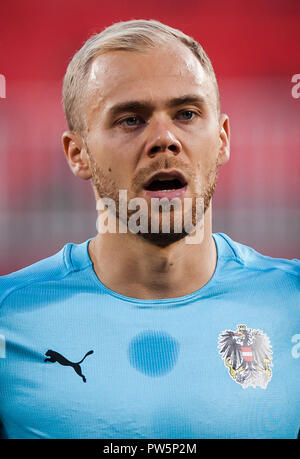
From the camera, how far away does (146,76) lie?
6.21 feet

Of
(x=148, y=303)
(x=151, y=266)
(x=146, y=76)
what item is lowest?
(x=148, y=303)

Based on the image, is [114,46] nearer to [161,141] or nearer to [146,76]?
[146,76]

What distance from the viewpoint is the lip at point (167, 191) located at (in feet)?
6.11

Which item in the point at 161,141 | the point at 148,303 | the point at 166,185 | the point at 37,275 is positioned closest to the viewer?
the point at 161,141

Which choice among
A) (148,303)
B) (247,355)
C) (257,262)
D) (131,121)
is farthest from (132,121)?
(247,355)

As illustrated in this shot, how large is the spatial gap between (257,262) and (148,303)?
1.67 ft

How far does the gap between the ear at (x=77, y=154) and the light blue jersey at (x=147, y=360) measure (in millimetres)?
357

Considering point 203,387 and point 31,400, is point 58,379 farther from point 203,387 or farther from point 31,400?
point 203,387

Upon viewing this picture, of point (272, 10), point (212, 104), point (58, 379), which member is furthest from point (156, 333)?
point (272, 10)

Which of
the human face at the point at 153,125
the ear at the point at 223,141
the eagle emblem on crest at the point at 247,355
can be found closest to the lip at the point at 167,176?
the human face at the point at 153,125

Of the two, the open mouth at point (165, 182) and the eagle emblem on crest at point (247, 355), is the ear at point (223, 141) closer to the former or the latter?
the open mouth at point (165, 182)

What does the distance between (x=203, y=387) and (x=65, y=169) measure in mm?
3996

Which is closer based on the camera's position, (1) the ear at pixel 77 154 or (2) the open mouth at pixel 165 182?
(2) the open mouth at pixel 165 182

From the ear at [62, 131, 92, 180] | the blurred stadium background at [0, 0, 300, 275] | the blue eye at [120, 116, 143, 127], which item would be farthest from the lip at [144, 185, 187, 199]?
the blurred stadium background at [0, 0, 300, 275]
